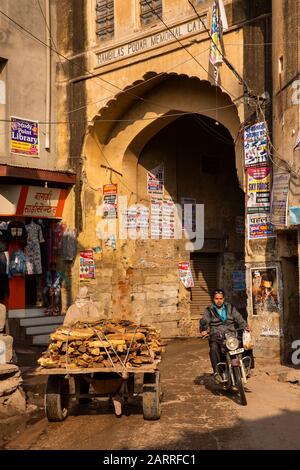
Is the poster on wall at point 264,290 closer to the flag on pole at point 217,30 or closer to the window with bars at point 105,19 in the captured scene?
the flag on pole at point 217,30

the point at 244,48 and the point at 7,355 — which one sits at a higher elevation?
the point at 244,48

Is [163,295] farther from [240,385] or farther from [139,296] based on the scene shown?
[240,385]

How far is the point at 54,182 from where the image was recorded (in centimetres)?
1555

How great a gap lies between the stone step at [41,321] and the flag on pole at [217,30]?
26.3 feet

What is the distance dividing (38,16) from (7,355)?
35.7 ft

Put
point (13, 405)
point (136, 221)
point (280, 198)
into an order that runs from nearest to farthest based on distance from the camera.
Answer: point (13, 405)
point (280, 198)
point (136, 221)

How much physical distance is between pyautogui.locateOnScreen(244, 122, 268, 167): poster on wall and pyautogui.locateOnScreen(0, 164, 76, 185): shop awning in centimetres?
572

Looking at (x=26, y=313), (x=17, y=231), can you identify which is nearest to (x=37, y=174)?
(x=17, y=231)

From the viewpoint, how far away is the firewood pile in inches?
266

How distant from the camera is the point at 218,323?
8.62 m

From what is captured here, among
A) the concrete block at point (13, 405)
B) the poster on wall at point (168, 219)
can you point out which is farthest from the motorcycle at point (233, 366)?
the poster on wall at point (168, 219)

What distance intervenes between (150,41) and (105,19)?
6.66ft
